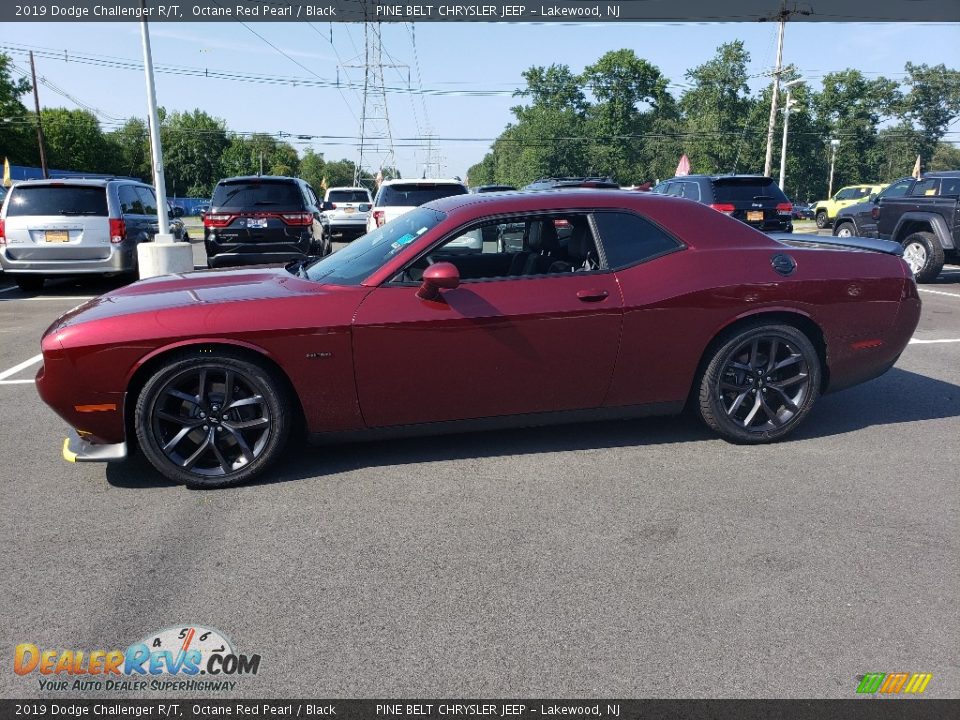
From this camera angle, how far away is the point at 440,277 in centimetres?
389

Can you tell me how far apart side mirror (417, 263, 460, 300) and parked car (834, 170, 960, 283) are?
11.3 meters

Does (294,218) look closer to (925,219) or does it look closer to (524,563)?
(524,563)

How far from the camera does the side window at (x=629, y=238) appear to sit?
4414 millimetres

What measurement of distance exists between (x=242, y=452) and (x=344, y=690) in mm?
1912

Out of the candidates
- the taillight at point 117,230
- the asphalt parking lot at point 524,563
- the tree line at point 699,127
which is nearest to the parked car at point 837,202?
the taillight at point 117,230

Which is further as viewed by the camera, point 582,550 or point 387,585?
point 582,550

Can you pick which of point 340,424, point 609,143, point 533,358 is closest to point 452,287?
point 533,358

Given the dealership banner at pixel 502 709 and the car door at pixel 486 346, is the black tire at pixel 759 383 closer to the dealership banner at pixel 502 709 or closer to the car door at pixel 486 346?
the car door at pixel 486 346

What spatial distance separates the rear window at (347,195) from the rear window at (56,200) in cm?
1611

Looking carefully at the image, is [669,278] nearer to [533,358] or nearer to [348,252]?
[533,358]

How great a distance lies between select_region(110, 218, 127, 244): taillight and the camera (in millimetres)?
11328

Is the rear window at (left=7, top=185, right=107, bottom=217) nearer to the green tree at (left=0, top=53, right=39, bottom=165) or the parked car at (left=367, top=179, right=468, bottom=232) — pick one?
the parked car at (left=367, top=179, right=468, bottom=232)

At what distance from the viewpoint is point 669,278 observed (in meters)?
4.37

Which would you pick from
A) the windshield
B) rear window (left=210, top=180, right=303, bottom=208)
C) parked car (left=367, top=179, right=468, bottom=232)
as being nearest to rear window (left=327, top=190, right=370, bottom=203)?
parked car (left=367, top=179, right=468, bottom=232)
